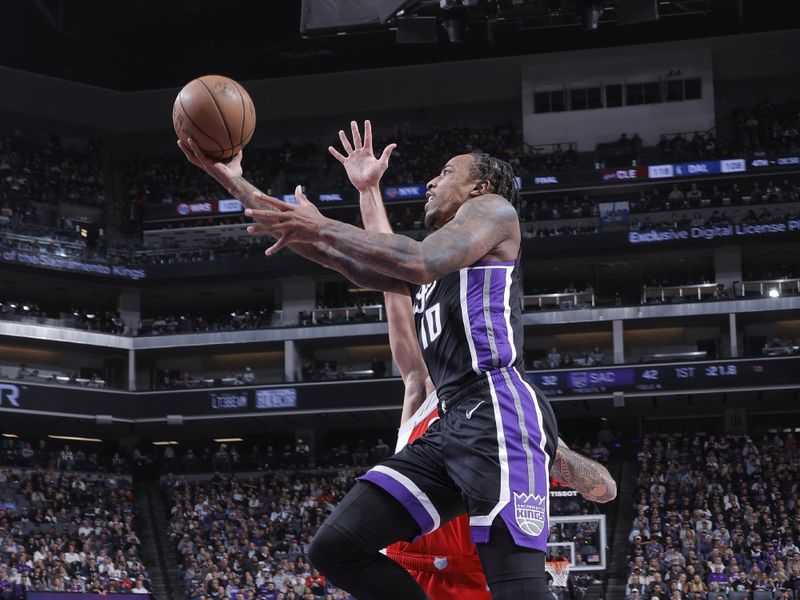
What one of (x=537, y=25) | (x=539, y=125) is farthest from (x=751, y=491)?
(x=539, y=125)

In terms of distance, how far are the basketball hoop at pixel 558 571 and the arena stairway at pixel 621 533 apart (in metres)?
5.10

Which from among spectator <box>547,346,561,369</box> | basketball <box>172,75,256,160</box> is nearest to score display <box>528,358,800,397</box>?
spectator <box>547,346,561,369</box>

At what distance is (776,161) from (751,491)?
15.1 meters

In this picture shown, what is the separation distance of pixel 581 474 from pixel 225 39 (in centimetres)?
3951

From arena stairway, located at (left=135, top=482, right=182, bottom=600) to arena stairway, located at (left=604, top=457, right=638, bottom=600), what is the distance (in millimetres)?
11320

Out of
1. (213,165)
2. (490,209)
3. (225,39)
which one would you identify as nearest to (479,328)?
(490,209)

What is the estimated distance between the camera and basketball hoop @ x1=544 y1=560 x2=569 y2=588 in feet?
67.5

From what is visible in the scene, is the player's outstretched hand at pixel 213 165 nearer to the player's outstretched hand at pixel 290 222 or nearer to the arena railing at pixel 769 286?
the player's outstretched hand at pixel 290 222

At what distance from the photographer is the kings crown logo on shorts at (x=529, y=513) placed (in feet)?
15.3

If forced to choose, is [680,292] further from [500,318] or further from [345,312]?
[500,318]

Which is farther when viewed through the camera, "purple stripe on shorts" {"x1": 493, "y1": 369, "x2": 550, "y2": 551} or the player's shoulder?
the player's shoulder

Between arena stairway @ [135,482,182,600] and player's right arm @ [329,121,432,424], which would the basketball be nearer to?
player's right arm @ [329,121,432,424]

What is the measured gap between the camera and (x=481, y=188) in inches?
208

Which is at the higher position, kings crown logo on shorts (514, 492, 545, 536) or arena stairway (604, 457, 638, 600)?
kings crown logo on shorts (514, 492, 545, 536)
